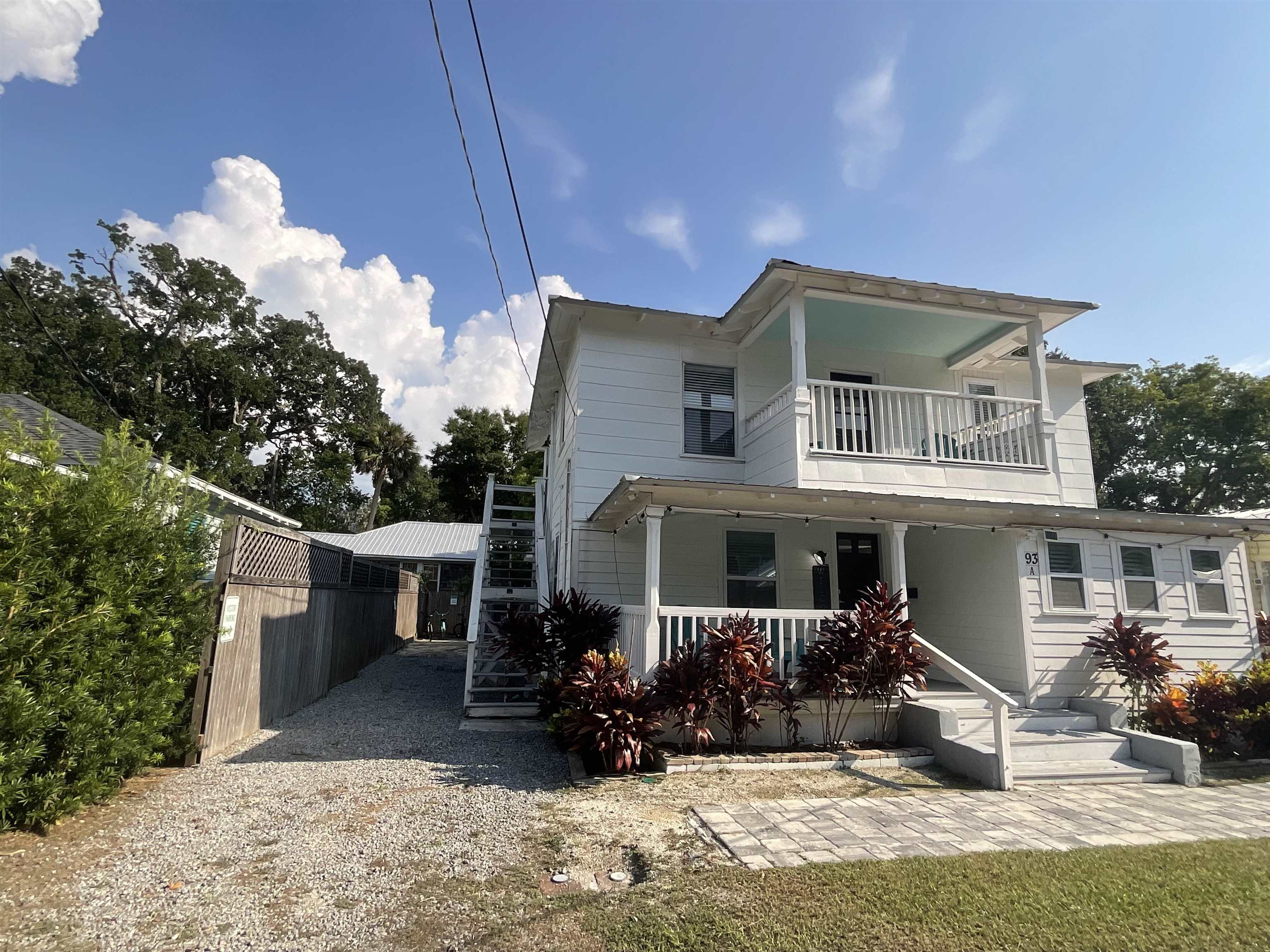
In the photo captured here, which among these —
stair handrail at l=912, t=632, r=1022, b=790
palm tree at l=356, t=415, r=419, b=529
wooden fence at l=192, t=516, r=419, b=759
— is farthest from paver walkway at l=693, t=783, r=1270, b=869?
palm tree at l=356, t=415, r=419, b=529

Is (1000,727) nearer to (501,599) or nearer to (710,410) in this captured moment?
(710,410)

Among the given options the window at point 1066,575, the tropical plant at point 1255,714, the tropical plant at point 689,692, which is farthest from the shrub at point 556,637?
the tropical plant at point 1255,714

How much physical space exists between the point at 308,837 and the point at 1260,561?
16.5 metres

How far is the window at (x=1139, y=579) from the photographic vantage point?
30.2 feet

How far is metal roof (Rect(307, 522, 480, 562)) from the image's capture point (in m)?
21.3

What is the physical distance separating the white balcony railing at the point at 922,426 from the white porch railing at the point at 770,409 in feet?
1.11

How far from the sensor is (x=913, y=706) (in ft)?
25.1

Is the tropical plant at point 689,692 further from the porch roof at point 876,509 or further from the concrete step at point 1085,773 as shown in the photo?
the concrete step at point 1085,773

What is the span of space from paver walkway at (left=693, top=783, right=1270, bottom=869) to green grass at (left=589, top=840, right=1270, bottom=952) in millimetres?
302

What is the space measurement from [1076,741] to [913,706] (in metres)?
1.82

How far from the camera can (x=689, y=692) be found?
6676 millimetres

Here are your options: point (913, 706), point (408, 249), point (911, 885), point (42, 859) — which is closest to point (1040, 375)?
point (913, 706)

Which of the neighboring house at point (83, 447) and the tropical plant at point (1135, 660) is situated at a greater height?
the neighboring house at point (83, 447)

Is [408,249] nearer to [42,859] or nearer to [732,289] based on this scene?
[732,289]
